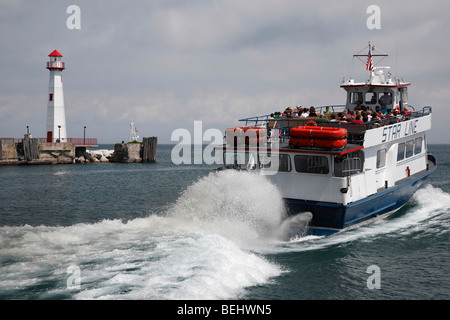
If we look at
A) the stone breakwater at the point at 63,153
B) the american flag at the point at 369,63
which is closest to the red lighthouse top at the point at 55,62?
the stone breakwater at the point at 63,153

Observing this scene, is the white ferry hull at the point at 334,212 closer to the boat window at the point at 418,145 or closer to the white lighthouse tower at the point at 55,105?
the boat window at the point at 418,145

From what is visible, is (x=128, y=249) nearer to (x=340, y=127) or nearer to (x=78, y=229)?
(x=78, y=229)

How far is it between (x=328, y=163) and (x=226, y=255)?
19.5 feet

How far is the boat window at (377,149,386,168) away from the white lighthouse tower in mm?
57369

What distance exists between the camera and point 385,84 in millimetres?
23047

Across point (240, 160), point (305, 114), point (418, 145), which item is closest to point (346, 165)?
point (305, 114)

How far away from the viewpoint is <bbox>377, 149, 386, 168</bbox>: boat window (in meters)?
19.3

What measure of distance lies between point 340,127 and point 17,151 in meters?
56.2

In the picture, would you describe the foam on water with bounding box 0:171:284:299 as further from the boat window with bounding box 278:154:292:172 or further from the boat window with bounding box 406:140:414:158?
the boat window with bounding box 406:140:414:158

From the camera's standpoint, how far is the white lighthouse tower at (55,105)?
2650 inches

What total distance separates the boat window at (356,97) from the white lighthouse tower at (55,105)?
53.6 meters

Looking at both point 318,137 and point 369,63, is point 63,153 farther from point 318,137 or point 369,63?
point 318,137

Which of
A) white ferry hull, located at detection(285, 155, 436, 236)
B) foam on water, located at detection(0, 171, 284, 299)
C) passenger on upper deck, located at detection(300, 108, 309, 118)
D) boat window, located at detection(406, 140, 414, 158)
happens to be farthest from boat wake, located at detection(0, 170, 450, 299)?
passenger on upper deck, located at detection(300, 108, 309, 118)
